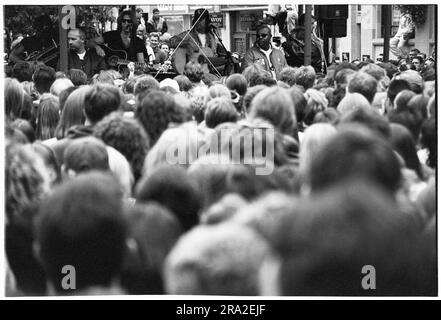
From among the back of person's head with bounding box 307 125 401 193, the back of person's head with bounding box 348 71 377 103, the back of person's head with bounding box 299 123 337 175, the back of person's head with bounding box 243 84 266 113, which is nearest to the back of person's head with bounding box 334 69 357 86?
the back of person's head with bounding box 348 71 377 103

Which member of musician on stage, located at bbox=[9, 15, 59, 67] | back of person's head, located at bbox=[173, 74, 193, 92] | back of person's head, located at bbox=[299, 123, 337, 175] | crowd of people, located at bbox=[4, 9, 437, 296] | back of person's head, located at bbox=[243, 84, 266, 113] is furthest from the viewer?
back of person's head, located at bbox=[173, 74, 193, 92]

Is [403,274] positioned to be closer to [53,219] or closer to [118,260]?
[118,260]

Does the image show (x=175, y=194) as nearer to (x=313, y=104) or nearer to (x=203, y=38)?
(x=313, y=104)

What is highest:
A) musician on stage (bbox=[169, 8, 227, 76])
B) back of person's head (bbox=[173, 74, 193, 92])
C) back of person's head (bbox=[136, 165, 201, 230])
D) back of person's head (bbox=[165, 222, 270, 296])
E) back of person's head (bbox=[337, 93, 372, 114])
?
musician on stage (bbox=[169, 8, 227, 76])

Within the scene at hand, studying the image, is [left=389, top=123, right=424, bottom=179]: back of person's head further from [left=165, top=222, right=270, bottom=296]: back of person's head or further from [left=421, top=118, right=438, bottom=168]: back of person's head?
[left=165, top=222, right=270, bottom=296]: back of person's head

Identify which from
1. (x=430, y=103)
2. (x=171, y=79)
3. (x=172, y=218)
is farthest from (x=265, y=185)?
(x=171, y=79)

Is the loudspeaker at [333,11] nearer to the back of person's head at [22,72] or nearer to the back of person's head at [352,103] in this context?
the back of person's head at [352,103]

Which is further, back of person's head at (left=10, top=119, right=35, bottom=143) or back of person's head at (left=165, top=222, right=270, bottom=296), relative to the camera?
back of person's head at (left=10, top=119, right=35, bottom=143)
